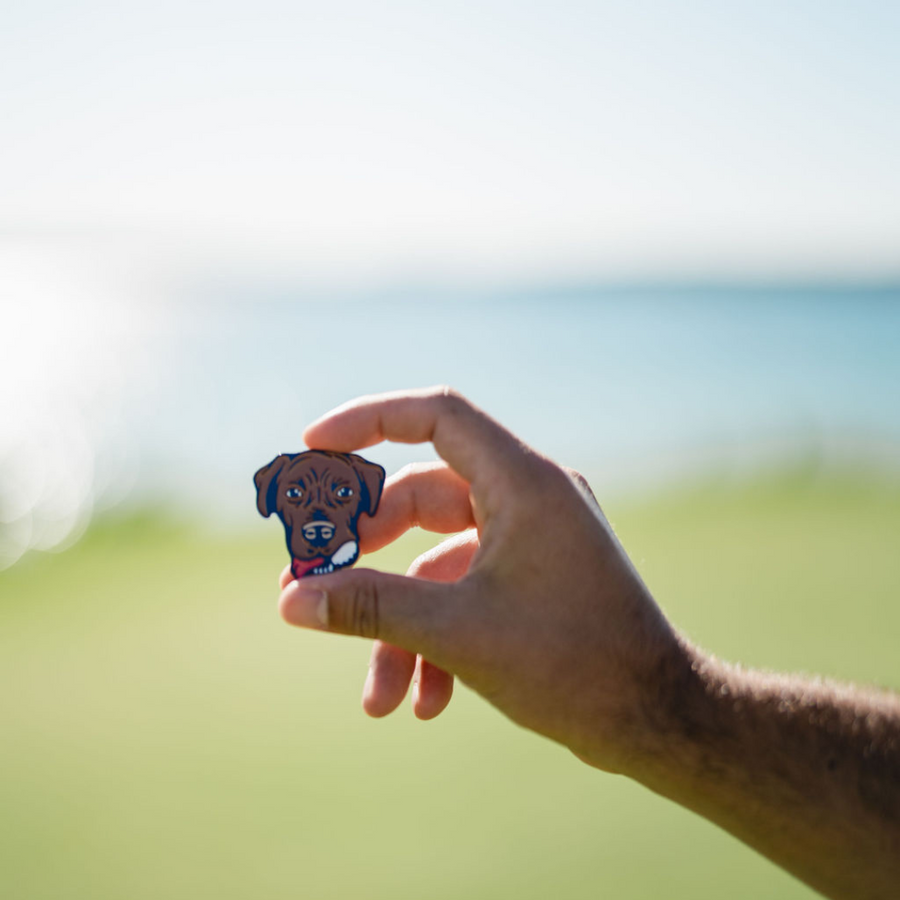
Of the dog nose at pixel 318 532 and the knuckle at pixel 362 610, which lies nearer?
the knuckle at pixel 362 610

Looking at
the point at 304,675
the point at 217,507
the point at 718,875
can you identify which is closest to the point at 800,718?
the point at 718,875

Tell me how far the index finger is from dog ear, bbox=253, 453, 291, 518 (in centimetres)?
13

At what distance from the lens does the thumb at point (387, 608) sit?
1.57 metres

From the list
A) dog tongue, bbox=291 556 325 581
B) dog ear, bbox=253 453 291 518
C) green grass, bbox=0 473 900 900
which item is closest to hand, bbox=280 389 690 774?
dog tongue, bbox=291 556 325 581

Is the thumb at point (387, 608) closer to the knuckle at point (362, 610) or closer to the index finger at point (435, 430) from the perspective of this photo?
the knuckle at point (362, 610)

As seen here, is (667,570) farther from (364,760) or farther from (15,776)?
(15,776)

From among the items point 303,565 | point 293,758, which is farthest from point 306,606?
point 293,758

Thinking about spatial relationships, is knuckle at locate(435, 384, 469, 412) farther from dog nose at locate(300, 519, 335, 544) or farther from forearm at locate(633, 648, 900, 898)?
forearm at locate(633, 648, 900, 898)

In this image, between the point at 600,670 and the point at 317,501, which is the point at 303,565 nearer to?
the point at 317,501

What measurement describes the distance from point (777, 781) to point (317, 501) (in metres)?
1.11

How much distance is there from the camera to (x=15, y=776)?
3.81 m

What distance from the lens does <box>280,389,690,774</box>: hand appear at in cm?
158

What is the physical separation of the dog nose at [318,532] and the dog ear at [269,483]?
9cm

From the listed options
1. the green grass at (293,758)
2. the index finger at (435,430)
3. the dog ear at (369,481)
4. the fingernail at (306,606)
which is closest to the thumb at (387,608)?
the fingernail at (306,606)
